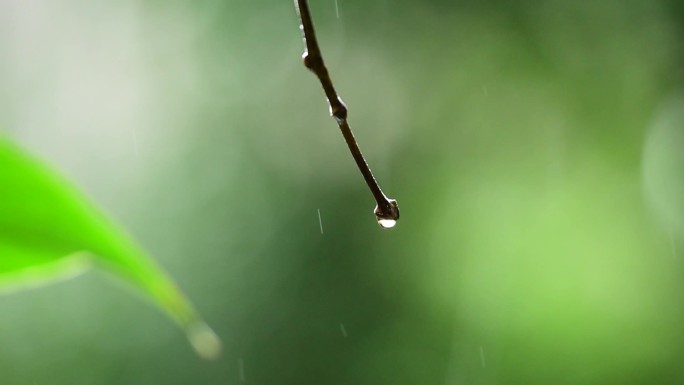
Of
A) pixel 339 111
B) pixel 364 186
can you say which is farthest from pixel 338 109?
pixel 364 186

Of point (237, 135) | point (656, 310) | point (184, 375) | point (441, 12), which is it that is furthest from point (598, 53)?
point (184, 375)

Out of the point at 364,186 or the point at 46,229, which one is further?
the point at 364,186

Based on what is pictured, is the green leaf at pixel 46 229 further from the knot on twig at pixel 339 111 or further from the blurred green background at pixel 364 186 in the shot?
the blurred green background at pixel 364 186

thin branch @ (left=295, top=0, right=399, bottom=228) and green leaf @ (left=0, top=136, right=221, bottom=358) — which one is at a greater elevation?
thin branch @ (left=295, top=0, right=399, bottom=228)

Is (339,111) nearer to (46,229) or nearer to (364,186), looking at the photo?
(46,229)

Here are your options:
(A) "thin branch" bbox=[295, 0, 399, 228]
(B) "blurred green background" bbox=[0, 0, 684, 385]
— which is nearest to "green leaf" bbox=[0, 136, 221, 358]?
(A) "thin branch" bbox=[295, 0, 399, 228]

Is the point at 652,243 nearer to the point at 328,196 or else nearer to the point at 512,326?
the point at 512,326

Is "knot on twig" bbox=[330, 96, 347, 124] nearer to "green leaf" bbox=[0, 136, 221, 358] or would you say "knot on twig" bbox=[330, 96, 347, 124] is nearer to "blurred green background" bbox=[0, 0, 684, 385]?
"green leaf" bbox=[0, 136, 221, 358]
